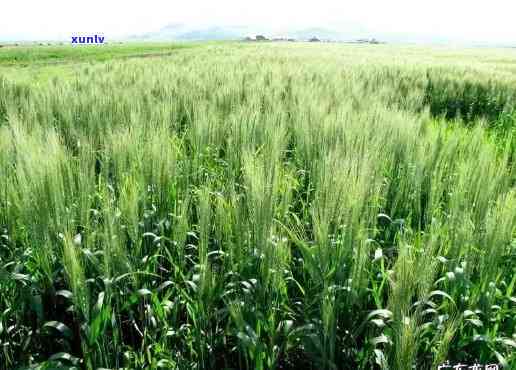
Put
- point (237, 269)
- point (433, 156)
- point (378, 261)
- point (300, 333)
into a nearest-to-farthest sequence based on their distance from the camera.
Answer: point (300, 333) < point (237, 269) < point (378, 261) < point (433, 156)

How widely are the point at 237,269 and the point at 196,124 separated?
1823 mm

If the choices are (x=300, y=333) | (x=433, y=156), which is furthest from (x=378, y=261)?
(x=433, y=156)

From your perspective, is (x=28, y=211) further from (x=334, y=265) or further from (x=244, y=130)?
(x=244, y=130)

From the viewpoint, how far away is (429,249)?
1429 mm

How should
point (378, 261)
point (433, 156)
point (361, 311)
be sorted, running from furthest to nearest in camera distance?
point (433, 156), point (378, 261), point (361, 311)

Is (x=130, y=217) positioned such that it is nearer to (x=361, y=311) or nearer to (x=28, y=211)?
(x=28, y=211)

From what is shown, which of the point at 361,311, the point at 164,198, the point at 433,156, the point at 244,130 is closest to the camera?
the point at 361,311

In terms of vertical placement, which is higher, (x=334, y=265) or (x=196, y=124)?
(x=196, y=124)

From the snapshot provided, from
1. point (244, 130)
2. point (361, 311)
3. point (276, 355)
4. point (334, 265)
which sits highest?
point (244, 130)

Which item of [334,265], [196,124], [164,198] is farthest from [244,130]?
[334,265]

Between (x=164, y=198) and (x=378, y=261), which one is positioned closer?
(x=378, y=261)

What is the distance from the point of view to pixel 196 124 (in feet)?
11.1

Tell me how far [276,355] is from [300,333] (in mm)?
132

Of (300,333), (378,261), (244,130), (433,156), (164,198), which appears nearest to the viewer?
(300,333)
